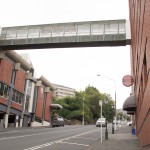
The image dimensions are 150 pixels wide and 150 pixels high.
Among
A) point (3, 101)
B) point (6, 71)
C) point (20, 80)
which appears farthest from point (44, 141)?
point (20, 80)

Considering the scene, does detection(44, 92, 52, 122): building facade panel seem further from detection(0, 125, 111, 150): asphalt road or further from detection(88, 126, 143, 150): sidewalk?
detection(88, 126, 143, 150): sidewalk

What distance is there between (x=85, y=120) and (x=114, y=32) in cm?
5563

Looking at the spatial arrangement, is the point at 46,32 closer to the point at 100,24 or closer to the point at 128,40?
the point at 100,24

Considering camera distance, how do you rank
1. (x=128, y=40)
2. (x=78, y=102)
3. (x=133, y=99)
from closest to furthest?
1. (x=133, y=99)
2. (x=128, y=40)
3. (x=78, y=102)

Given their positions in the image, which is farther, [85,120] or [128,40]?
[85,120]

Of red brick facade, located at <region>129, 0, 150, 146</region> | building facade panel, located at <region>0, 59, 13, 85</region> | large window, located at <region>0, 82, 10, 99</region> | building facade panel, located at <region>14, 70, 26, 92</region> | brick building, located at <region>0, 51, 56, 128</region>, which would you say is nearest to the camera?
red brick facade, located at <region>129, 0, 150, 146</region>

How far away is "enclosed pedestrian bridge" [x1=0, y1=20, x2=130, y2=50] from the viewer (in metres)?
31.3

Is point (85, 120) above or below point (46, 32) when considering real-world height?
below

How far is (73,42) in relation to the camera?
32125mm

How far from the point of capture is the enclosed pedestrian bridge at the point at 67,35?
31281 millimetres

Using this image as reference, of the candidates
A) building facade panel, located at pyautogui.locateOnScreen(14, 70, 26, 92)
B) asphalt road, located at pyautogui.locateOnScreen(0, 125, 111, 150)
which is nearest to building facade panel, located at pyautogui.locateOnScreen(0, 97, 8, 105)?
building facade panel, located at pyautogui.locateOnScreen(14, 70, 26, 92)

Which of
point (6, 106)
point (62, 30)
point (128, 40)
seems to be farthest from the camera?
point (6, 106)

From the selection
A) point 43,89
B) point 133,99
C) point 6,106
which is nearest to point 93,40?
point 133,99

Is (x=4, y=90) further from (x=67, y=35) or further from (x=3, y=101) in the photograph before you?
(x=67, y=35)
